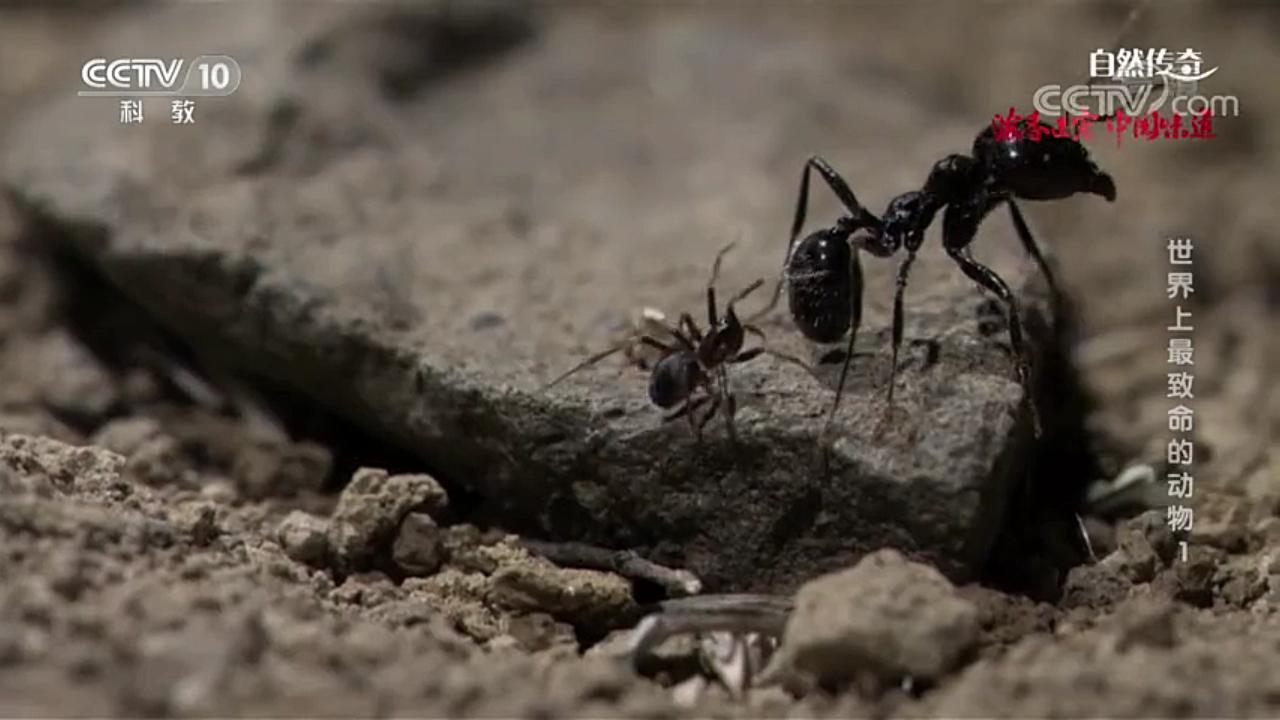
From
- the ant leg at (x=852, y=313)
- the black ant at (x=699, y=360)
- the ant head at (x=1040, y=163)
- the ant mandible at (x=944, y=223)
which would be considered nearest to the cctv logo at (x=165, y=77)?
the black ant at (x=699, y=360)

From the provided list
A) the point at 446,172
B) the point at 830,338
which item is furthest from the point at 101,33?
the point at 830,338

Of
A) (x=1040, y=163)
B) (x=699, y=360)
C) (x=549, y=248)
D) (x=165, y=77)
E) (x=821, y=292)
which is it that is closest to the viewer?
(x=699, y=360)

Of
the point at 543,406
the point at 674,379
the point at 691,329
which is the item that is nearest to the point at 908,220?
the point at 691,329

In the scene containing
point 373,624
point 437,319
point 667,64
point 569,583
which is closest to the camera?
point 373,624

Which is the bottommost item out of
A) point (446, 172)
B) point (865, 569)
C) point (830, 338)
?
point (865, 569)

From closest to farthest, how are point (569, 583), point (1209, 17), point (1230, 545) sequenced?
point (569, 583), point (1230, 545), point (1209, 17)

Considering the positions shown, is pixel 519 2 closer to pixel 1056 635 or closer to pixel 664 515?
pixel 664 515

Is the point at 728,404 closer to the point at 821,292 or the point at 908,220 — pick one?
the point at 821,292
